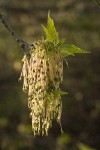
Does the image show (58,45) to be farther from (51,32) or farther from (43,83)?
(43,83)

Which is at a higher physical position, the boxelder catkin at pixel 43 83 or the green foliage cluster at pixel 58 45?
the green foliage cluster at pixel 58 45

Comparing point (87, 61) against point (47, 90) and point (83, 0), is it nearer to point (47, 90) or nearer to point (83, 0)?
point (83, 0)

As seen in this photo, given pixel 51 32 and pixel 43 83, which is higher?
pixel 51 32

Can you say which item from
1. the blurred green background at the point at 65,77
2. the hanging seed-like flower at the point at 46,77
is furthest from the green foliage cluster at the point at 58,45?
the blurred green background at the point at 65,77

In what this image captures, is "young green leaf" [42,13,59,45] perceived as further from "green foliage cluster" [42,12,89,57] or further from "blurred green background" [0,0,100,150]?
"blurred green background" [0,0,100,150]

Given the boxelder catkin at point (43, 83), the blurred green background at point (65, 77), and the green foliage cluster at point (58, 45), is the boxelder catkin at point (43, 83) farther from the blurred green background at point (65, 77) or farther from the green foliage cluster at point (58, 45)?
the blurred green background at point (65, 77)

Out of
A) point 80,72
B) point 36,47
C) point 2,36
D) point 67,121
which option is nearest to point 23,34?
point 2,36

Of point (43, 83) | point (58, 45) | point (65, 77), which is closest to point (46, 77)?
point (43, 83)
